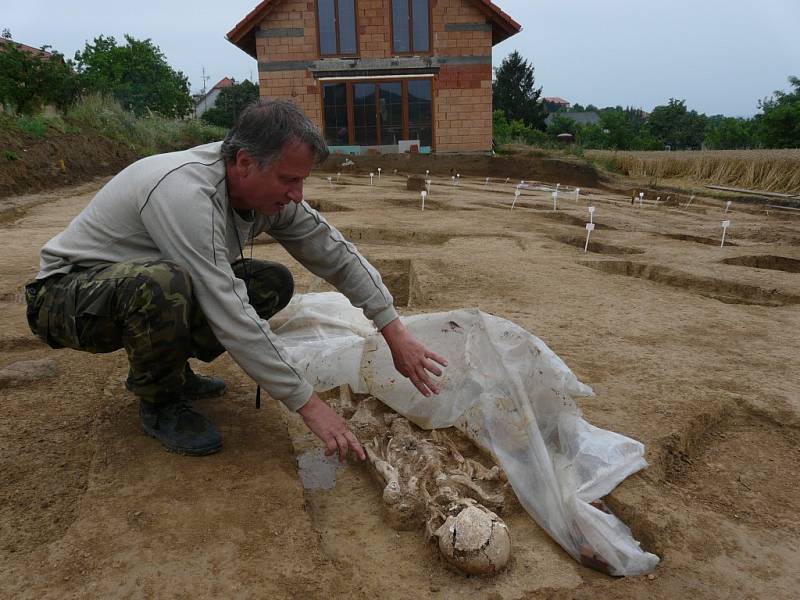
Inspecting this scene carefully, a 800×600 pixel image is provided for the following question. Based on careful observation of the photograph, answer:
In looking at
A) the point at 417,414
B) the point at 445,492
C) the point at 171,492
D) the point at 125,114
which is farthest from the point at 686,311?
the point at 125,114

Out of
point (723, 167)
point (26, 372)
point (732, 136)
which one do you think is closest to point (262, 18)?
point (723, 167)

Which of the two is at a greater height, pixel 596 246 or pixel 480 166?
pixel 480 166

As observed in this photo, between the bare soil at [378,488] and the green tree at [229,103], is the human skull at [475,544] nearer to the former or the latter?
the bare soil at [378,488]

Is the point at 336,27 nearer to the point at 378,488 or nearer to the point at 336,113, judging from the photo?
the point at 336,113

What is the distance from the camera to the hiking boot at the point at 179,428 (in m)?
1.93

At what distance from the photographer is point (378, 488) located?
6.27 ft

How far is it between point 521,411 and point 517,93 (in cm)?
4538

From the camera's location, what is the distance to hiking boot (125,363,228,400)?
2.35 metres

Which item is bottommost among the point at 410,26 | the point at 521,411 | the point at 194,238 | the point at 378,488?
the point at 378,488

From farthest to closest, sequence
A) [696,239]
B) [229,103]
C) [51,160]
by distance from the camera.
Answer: [229,103] → [51,160] → [696,239]

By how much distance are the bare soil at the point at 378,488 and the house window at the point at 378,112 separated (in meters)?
13.8

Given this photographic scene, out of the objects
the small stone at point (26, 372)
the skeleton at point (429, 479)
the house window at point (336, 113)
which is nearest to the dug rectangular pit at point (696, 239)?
the skeleton at point (429, 479)

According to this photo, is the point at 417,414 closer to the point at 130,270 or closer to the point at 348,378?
the point at 348,378

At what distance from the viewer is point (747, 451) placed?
211cm
